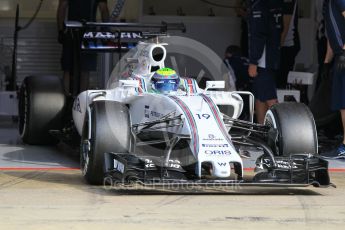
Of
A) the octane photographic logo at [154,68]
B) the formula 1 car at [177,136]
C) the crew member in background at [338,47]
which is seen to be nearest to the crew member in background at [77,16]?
the octane photographic logo at [154,68]

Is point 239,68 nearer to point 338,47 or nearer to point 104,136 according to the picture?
point 338,47

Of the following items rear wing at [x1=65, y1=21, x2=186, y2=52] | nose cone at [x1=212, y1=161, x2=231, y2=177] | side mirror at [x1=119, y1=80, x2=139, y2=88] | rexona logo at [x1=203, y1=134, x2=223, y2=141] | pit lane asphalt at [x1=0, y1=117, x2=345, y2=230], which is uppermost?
rear wing at [x1=65, y1=21, x2=186, y2=52]

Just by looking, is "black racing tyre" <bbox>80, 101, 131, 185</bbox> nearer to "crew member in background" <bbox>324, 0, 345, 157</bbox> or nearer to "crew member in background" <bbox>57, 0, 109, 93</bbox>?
"crew member in background" <bbox>324, 0, 345, 157</bbox>

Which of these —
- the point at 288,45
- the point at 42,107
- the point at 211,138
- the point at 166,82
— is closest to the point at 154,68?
the point at 166,82

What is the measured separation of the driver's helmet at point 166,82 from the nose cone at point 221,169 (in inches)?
62.5

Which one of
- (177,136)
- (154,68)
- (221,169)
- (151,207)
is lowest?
(151,207)

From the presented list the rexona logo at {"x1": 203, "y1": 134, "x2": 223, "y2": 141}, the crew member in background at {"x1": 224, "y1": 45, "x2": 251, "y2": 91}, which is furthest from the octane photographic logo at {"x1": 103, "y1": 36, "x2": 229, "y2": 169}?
the crew member in background at {"x1": 224, "y1": 45, "x2": 251, "y2": 91}

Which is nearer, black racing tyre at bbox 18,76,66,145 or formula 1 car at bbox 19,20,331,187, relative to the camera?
formula 1 car at bbox 19,20,331,187

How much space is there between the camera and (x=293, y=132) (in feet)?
28.0

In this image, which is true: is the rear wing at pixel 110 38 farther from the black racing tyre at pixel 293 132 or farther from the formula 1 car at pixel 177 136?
the black racing tyre at pixel 293 132

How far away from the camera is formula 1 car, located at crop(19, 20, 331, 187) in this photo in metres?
7.73

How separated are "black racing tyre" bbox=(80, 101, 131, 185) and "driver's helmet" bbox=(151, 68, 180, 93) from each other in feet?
2.80

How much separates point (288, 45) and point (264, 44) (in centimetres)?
→ 190

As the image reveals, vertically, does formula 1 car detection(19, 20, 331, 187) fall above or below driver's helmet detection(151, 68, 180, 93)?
below
